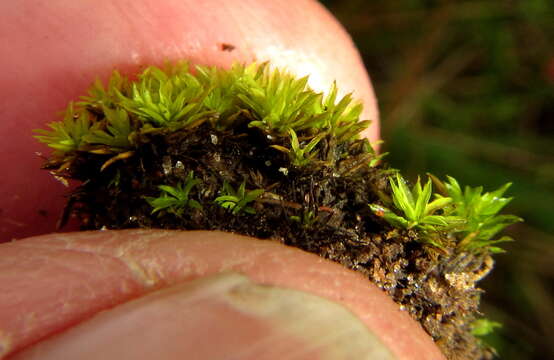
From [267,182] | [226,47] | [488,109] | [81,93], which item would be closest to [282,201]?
[267,182]

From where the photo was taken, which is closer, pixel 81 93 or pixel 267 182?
pixel 267 182

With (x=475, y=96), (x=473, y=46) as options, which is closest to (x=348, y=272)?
(x=475, y=96)

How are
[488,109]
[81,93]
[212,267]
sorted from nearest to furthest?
[212,267], [81,93], [488,109]

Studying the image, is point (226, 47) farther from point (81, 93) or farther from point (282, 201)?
point (282, 201)

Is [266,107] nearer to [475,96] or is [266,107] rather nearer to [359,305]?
[359,305]

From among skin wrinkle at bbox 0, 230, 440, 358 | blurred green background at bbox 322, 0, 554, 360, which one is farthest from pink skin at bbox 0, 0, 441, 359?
blurred green background at bbox 322, 0, 554, 360

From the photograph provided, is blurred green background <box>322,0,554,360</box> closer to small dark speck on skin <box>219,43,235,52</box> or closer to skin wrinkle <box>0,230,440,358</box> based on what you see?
small dark speck on skin <box>219,43,235,52</box>
